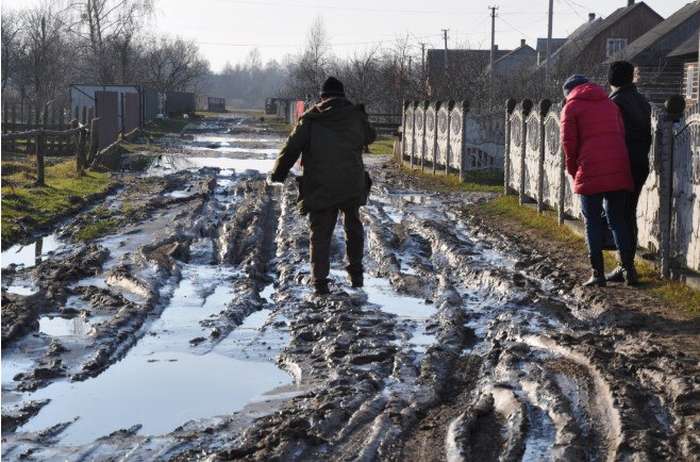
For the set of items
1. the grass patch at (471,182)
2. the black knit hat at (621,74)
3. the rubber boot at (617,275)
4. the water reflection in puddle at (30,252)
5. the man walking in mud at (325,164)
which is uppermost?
the black knit hat at (621,74)

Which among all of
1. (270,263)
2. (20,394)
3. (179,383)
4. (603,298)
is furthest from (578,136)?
(20,394)

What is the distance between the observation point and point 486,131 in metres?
23.8

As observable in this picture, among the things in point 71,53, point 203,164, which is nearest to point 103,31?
point 71,53

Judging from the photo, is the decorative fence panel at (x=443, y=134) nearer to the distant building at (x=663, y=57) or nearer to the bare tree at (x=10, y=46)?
the distant building at (x=663, y=57)

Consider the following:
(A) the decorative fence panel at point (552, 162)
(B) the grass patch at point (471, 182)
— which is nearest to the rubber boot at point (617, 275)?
(A) the decorative fence panel at point (552, 162)

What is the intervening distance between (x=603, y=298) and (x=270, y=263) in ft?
12.4

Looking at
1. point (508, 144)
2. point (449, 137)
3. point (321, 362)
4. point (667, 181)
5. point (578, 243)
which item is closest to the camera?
point (321, 362)

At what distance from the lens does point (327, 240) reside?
33.1ft

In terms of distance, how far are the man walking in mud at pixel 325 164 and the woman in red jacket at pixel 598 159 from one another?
183cm

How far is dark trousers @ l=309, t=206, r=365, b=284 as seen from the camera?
9891 millimetres

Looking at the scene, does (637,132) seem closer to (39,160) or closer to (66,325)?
(66,325)

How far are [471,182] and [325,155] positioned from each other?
44.4ft

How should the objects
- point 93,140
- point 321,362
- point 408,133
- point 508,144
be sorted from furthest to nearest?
point 408,133 → point 93,140 → point 508,144 → point 321,362

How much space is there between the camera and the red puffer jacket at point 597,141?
970 cm
